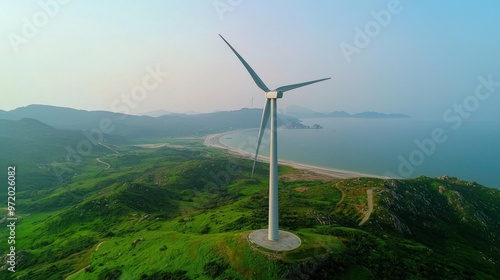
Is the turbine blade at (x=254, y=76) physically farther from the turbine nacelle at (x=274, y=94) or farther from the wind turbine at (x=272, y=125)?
the turbine nacelle at (x=274, y=94)

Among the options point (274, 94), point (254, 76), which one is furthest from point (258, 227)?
point (254, 76)

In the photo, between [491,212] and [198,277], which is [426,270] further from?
[491,212]

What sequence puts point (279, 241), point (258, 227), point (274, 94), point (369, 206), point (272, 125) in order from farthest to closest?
point (369, 206)
point (258, 227)
point (279, 241)
point (274, 94)
point (272, 125)

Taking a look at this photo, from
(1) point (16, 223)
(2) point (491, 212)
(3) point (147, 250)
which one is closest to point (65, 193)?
(1) point (16, 223)

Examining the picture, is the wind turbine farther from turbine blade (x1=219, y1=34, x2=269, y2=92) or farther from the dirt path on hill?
the dirt path on hill

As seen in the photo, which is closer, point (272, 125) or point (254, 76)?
point (272, 125)

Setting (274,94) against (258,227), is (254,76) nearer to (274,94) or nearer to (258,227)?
(274,94)

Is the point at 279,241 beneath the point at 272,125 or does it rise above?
beneath

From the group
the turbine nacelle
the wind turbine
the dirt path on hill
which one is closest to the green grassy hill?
the dirt path on hill
